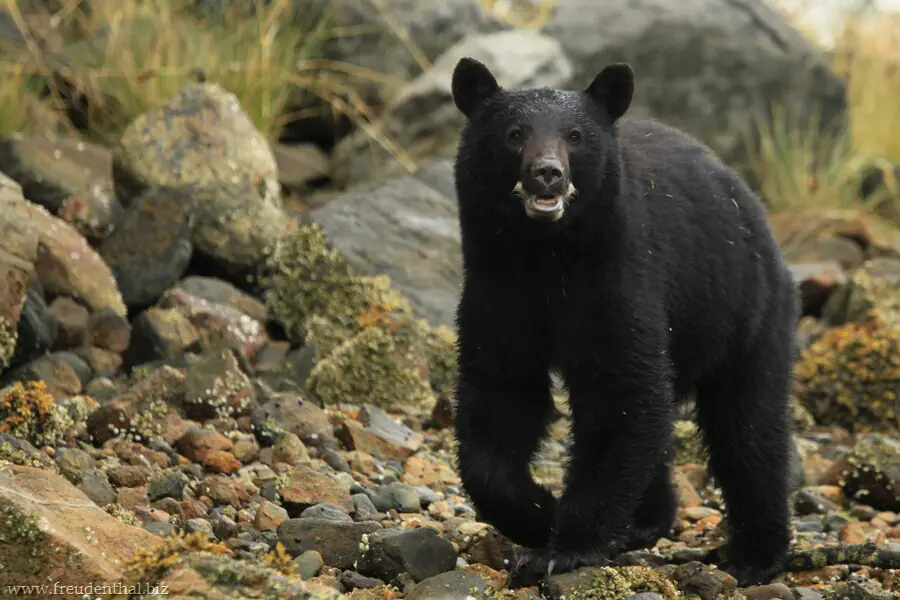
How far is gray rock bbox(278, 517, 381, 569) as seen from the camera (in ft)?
14.6

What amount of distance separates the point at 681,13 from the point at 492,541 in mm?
9729

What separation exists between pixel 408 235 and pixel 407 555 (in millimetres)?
4898

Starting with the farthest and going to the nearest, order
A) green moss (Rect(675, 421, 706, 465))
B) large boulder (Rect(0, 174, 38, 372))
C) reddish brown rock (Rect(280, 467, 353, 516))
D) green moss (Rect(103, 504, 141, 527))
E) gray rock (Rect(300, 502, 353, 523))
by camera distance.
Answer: green moss (Rect(675, 421, 706, 465)), large boulder (Rect(0, 174, 38, 372)), reddish brown rock (Rect(280, 467, 353, 516)), gray rock (Rect(300, 502, 353, 523)), green moss (Rect(103, 504, 141, 527))

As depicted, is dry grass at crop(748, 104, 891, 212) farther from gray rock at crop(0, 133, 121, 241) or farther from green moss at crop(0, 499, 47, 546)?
green moss at crop(0, 499, 47, 546)

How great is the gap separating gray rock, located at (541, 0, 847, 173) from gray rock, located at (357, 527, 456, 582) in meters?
9.25

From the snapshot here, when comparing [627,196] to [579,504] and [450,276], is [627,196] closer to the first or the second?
[579,504]

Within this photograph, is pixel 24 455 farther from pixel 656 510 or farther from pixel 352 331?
pixel 352 331

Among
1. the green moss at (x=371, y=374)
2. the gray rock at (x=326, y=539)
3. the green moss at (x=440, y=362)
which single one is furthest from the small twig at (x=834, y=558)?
the green moss at (x=440, y=362)

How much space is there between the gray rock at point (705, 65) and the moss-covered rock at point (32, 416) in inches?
346

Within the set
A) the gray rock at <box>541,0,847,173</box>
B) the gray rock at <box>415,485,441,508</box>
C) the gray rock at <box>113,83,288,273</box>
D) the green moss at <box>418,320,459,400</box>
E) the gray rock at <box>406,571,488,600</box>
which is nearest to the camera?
the gray rock at <box>406,571,488,600</box>

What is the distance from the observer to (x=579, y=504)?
14.7ft

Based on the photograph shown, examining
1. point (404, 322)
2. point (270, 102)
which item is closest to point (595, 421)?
point (404, 322)

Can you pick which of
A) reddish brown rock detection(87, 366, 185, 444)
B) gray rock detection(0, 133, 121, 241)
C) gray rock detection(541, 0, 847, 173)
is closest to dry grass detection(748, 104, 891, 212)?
gray rock detection(541, 0, 847, 173)

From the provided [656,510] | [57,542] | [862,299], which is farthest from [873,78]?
[57,542]
